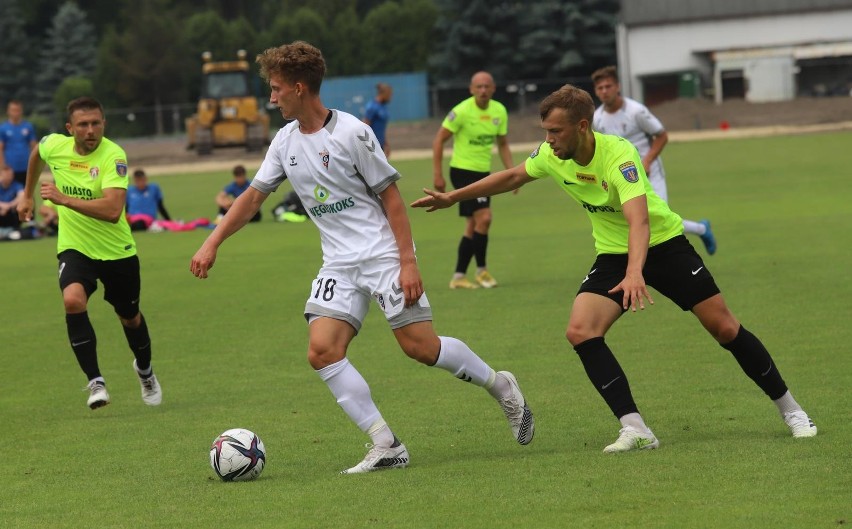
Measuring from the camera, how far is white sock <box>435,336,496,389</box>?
22.9ft

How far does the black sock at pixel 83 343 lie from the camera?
29.9 ft

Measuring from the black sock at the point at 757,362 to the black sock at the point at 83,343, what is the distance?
13.8ft

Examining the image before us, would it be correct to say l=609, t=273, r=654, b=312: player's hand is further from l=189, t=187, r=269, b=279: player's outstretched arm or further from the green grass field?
l=189, t=187, r=269, b=279: player's outstretched arm

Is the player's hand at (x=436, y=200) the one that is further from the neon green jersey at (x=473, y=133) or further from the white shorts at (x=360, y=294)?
the neon green jersey at (x=473, y=133)

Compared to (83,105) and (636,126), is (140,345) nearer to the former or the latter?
(83,105)

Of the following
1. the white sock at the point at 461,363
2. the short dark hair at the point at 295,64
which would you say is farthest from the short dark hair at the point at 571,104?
the white sock at the point at 461,363

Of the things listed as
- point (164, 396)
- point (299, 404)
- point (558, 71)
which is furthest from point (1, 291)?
point (558, 71)

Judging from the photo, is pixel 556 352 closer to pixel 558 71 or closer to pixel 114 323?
pixel 114 323

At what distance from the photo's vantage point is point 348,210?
6.87 metres

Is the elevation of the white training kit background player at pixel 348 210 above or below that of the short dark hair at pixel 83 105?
below

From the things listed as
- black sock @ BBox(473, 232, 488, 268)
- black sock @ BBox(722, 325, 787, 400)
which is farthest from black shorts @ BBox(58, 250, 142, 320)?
black sock @ BBox(473, 232, 488, 268)

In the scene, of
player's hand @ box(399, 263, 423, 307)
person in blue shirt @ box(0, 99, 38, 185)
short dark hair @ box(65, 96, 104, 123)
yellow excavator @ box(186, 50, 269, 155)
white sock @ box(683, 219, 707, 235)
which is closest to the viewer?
player's hand @ box(399, 263, 423, 307)

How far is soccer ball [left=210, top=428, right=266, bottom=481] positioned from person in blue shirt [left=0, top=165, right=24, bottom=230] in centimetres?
1830

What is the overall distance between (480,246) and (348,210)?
8.14m
